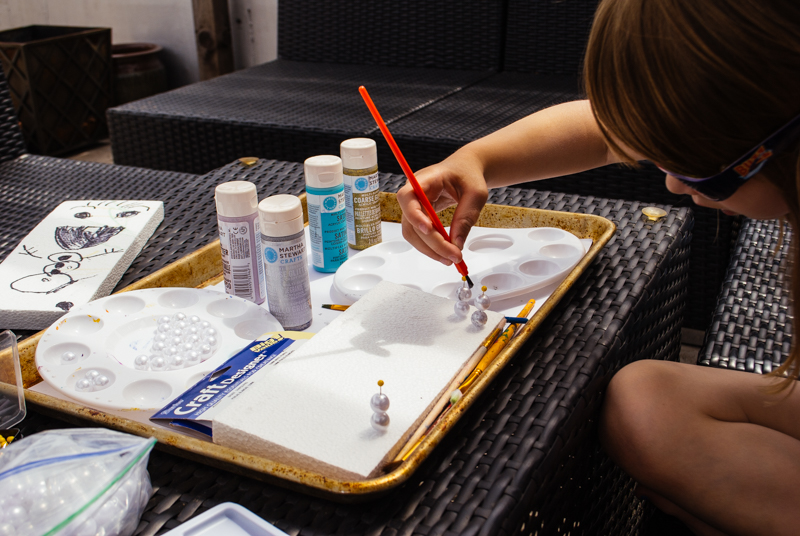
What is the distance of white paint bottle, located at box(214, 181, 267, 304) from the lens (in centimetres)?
68

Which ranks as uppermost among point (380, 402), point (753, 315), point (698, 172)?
point (698, 172)

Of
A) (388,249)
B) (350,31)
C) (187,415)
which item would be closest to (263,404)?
(187,415)

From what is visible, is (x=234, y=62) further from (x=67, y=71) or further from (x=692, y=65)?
(x=692, y=65)

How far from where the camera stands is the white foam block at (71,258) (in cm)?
71

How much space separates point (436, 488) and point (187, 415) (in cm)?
20

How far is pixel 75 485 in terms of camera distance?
41 cm

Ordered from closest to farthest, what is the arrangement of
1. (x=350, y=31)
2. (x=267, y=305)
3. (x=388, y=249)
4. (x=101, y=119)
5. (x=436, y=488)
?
(x=436, y=488) < (x=267, y=305) < (x=388, y=249) < (x=350, y=31) < (x=101, y=119)

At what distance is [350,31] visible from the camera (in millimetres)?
2168

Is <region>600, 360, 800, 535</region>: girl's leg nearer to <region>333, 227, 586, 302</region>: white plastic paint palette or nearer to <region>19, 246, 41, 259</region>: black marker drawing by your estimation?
<region>333, 227, 586, 302</region>: white plastic paint palette

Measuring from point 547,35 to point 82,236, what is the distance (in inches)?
58.7

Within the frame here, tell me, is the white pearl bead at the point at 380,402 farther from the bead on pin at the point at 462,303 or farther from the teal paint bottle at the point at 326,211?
the teal paint bottle at the point at 326,211

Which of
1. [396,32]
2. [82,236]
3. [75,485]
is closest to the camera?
[75,485]

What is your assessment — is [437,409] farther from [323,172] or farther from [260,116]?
[260,116]

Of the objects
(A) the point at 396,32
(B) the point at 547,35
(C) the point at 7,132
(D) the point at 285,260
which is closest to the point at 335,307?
(D) the point at 285,260
